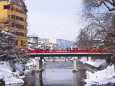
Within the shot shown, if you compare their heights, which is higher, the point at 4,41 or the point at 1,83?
the point at 4,41

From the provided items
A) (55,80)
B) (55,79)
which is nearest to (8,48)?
(55,80)

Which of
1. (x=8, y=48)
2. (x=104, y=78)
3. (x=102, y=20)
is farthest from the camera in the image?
(x=8, y=48)

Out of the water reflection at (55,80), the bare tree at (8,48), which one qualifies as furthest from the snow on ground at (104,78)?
the bare tree at (8,48)

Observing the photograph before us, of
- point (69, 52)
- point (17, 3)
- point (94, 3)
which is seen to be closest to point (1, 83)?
point (94, 3)

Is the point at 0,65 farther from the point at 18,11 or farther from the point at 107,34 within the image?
the point at 18,11

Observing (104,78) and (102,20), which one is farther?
(104,78)

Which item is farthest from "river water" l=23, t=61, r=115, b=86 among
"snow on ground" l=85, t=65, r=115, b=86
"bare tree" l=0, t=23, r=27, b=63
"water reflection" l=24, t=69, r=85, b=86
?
"bare tree" l=0, t=23, r=27, b=63

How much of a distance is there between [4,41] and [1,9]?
29.7 meters

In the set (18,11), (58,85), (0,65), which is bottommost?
(58,85)

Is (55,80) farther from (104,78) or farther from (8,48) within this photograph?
(8,48)

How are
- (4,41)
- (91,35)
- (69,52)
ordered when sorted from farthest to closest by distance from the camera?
(69,52) < (4,41) < (91,35)

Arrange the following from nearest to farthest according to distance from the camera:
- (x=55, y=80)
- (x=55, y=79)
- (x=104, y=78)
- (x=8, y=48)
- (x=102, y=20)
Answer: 1. (x=102, y=20)
2. (x=104, y=78)
3. (x=8, y=48)
4. (x=55, y=80)
5. (x=55, y=79)

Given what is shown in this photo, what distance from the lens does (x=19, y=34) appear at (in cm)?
6631

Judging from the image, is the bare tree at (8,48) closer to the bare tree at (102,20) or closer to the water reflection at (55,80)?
the water reflection at (55,80)
